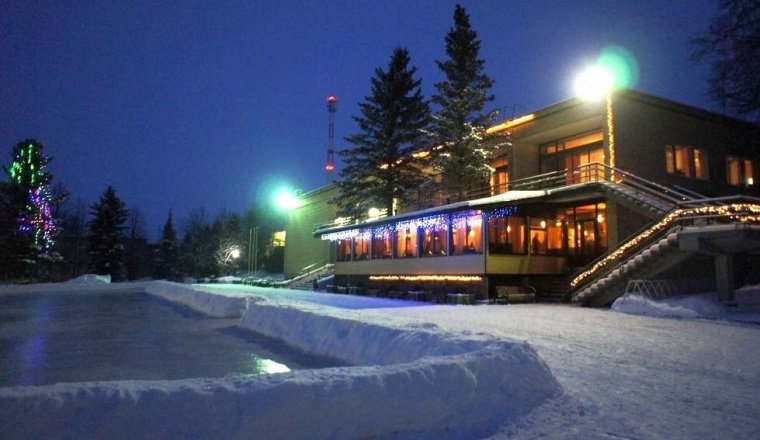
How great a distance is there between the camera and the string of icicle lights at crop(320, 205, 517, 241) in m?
23.5

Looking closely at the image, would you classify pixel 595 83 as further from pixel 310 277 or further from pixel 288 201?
pixel 288 201

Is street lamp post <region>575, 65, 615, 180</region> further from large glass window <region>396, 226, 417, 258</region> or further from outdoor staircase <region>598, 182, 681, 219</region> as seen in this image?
large glass window <region>396, 226, 417, 258</region>

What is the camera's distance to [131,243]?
237 feet

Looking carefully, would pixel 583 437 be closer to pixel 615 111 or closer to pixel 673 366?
pixel 673 366

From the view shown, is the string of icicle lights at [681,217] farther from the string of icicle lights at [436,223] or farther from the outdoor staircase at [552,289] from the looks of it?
the string of icicle lights at [436,223]

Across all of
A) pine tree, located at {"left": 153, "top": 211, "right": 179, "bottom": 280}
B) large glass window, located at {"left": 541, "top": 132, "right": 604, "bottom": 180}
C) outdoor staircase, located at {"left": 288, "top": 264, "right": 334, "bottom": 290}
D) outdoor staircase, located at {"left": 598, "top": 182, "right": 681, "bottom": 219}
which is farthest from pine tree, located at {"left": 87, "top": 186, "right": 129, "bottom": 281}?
outdoor staircase, located at {"left": 598, "top": 182, "right": 681, "bottom": 219}

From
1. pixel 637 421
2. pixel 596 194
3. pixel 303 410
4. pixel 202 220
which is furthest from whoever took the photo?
pixel 202 220

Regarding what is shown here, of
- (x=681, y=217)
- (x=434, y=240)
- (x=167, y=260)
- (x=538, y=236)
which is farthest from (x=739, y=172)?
(x=167, y=260)

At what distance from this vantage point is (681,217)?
18750 millimetres

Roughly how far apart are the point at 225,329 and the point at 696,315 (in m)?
14.0

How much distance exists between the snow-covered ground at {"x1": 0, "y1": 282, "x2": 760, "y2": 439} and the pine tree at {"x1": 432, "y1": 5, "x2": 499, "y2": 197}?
66.9ft

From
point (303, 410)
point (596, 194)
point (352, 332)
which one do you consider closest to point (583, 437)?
point (303, 410)

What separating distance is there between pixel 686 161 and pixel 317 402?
96.7ft

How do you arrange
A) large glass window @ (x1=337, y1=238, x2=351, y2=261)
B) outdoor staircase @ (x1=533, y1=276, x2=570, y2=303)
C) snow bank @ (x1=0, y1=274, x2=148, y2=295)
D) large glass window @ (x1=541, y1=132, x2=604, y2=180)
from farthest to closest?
large glass window @ (x1=337, y1=238, x2=351, y2=261) → snow bank @ (x1=0, y1=274, x2=148, y2=295) → large glass window @ (x1=541, y1=132, x2=604, y2=180) → outdoor staircase @ (x1=533, y1=276, x2=570, y2=303)
